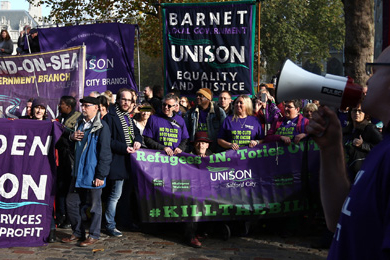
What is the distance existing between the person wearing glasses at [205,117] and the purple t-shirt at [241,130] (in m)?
0.59

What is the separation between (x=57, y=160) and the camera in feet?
24.3

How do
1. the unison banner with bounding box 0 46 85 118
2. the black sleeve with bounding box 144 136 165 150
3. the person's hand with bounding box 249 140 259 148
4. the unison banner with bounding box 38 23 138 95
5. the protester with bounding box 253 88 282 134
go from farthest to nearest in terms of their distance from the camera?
1. the unison banner with bounding box 38 23 138 95
2. the unison banner with bounding box 0 46 85 118
3. the protester with bounding box 253 88 282 134
4. the black sleeve with bounding box 144 136 165 150
5. the person's hand with bounding box 249 140 259 148

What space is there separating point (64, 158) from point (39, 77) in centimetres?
296

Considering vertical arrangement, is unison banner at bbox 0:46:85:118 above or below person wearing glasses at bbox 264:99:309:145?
above

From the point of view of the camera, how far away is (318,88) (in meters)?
2.25

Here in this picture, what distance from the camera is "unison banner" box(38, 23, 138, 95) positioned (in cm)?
1093

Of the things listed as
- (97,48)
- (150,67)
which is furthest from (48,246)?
(150,67)

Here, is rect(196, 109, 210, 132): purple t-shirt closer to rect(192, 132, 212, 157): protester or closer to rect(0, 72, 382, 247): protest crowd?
rect(0, 72, 382, 247): protest crowd

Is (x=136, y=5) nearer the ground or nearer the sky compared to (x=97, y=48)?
nearer the sky

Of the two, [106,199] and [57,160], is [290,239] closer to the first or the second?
[106,199]

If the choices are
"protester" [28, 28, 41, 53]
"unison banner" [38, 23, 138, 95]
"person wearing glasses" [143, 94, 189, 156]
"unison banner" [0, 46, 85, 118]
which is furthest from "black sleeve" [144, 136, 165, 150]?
"protester" [28, 28, 41, 53]

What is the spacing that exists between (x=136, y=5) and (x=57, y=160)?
19.2m

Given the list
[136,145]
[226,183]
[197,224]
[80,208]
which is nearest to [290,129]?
[226,183]

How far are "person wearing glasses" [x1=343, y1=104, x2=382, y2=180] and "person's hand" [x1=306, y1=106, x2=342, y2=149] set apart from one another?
453cm
